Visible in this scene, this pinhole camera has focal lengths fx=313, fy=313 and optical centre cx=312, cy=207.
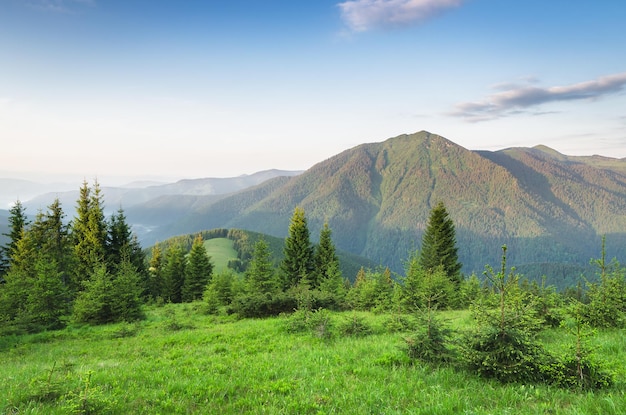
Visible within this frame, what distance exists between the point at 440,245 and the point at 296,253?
65.1 ft

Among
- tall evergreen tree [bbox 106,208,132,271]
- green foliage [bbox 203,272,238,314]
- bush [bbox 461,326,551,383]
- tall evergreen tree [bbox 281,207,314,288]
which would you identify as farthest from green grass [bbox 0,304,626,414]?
tall evergreen tree [bbox 281,207,314,288]

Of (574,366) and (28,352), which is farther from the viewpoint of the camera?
(28,352)

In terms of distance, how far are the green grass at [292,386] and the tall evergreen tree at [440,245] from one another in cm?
2960

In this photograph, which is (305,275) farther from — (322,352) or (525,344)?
(525,344)

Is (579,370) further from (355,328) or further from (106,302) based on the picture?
(106,302)

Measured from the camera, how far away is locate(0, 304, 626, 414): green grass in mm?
6215

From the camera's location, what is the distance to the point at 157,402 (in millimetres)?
7426

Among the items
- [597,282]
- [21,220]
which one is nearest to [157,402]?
[597,282]

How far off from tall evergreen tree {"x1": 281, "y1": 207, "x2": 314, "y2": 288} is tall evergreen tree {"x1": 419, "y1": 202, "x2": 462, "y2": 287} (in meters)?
15.6

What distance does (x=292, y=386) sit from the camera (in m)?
7.96

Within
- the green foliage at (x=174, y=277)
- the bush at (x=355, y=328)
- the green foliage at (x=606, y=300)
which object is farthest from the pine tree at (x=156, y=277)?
the green foliage at (x=606, y=300)

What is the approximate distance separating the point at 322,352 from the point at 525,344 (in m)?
6.53

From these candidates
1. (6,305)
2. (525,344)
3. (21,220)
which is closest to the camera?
(525,344)

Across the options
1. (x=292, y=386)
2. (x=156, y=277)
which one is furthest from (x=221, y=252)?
(x=292, y=386)
